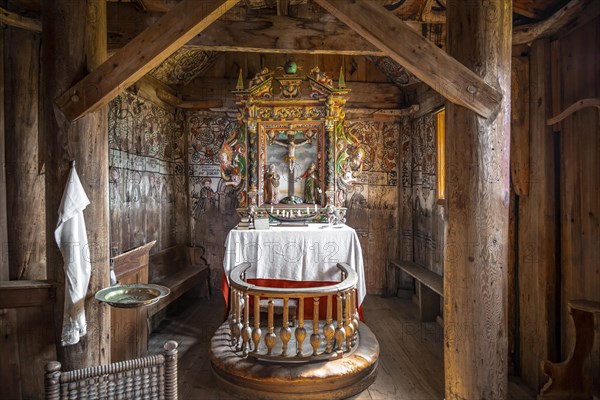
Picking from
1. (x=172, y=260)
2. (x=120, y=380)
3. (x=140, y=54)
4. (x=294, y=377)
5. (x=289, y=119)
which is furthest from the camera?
(x=172, y=260)

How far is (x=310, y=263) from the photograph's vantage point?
4.13m

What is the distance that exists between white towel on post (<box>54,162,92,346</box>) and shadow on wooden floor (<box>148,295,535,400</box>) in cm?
123

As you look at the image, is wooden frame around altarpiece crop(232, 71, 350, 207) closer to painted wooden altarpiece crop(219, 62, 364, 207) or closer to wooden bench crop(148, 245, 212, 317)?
painted wooden altarpiece crop(219, 62, 364, 207)

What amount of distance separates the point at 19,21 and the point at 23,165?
117 centimetres

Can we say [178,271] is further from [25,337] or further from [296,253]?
[25,337]

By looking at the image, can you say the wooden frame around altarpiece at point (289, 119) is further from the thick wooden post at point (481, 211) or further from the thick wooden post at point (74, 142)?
the thick wooden post at point (481, 211)

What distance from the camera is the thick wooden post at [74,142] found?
2.46m

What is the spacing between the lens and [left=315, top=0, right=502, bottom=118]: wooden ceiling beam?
2.14 m

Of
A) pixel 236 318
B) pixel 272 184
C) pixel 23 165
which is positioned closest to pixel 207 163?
pixel 272 184

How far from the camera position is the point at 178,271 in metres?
5.52

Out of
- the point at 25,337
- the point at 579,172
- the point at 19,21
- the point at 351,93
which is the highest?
the point at 351,93

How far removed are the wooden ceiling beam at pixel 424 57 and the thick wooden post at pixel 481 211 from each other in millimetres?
105

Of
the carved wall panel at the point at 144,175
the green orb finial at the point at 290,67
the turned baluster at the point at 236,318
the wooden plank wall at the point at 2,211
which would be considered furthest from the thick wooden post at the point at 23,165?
the green orb finial at the point at 290,67

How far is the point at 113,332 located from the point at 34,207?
49.5 inches
